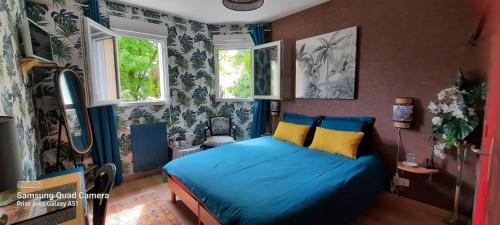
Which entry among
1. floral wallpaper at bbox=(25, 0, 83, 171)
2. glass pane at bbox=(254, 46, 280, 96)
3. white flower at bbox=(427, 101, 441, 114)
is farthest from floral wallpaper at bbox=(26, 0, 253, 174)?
white flower at bbox=(427, 101, 441, 114)

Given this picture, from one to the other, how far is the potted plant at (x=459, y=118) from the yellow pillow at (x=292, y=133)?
140cm

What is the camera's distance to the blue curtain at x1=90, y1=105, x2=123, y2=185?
8.87 feet

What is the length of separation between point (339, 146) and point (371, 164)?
1.23 feet

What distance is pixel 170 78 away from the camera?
3.52m

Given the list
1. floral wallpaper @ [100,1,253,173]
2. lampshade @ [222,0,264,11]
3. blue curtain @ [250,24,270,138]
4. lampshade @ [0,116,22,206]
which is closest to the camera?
lampshade @ [0,116,22,206]

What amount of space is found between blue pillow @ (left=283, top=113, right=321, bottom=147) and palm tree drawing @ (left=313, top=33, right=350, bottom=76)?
0.68 metres

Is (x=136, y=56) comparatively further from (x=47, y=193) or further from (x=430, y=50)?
(x=430, y=50)

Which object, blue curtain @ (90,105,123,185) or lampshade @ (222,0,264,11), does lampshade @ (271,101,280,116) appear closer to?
lampshade @ (222,0,264,11)

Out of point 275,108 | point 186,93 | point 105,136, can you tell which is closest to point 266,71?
point 275,108

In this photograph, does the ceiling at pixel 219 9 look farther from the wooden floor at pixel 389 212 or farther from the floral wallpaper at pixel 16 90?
the wooden floor at pixel 389 212

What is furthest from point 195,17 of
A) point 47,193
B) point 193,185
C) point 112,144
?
point 47,193

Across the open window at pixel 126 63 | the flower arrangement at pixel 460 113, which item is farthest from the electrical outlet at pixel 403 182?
the open window at pixel 126 63

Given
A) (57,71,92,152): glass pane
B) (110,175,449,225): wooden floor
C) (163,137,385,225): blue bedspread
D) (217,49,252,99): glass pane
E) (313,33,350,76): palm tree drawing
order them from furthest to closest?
1. (217,49,252,99): glass pane
2. (313,33,350,76): palm tree drawing
3. (57,71,92,152): glass pane
4. (110,175,449,225): wooden floor
5. (163,137,385,225): blue bedspread

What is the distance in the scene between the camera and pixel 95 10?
2619 millimetres
